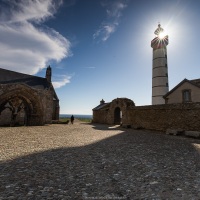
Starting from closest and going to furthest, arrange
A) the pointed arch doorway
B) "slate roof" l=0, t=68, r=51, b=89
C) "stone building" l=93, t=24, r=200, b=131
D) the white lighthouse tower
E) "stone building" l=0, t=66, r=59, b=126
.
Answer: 1. "stone building" l=93, t=24, r=200, b=131
2. "stone building" l=0, t=66, r=59, b=126
3. "slate roof" l=0, t=68, r=51, b=89
4. the pointed arch doorway
5. the white lighthouse tower

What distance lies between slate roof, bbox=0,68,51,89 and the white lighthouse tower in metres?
21.9

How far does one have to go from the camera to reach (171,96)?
25.9 m

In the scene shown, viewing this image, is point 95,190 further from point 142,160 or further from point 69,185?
point 142,160

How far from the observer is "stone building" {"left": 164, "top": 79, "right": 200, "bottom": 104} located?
23.3 m

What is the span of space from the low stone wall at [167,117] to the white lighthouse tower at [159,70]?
12556mm

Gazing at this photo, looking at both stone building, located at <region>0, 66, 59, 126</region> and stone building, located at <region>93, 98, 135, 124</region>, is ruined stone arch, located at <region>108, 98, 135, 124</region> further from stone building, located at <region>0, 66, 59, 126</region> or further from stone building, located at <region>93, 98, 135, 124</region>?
stone building, located at <region>0, 66, 59, 126</region>

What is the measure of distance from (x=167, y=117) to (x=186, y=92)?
9.44 metres

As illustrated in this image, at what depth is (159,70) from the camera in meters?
34.2

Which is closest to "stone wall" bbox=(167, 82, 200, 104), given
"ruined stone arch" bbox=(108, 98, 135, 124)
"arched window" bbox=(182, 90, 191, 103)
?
"arched window" bbox=(182, 90, 191, 103)

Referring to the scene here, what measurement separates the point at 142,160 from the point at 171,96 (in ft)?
71.4

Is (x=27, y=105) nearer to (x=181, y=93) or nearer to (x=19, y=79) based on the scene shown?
(x=19, y=79)

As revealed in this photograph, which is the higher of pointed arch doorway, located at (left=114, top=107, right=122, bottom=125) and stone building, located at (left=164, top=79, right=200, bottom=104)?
stone building, located at (left=164, top=79, right=200, bottom=104)

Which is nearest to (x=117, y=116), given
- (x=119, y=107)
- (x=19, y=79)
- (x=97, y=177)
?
(x=119, y=107)

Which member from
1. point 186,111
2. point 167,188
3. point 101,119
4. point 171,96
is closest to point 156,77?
point 171,96
